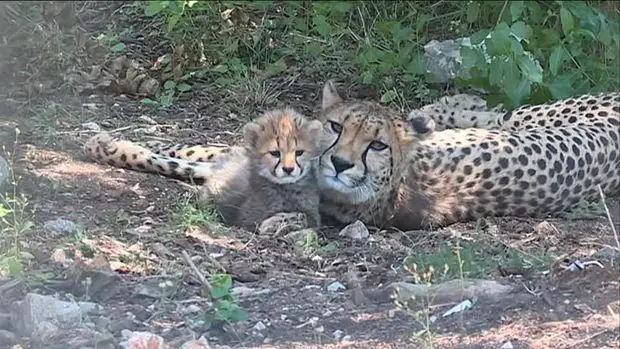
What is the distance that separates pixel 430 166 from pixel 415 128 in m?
0.15

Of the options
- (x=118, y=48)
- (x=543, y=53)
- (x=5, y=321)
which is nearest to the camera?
(x=5, y=321)

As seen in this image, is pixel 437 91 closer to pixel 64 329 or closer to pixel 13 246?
pixel 13 246

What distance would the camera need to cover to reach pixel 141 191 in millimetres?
4535

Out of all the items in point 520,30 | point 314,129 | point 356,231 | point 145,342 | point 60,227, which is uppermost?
point 520,30

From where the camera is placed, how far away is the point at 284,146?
13.6 feet

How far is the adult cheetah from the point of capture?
4336 mm

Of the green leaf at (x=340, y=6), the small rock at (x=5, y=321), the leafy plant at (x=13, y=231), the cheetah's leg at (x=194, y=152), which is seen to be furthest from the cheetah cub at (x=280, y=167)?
the green leaf at (x=340, y=6)

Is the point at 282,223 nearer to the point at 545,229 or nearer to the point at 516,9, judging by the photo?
the point at 545,229

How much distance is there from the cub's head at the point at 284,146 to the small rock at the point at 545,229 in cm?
77

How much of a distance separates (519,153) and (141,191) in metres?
1.36

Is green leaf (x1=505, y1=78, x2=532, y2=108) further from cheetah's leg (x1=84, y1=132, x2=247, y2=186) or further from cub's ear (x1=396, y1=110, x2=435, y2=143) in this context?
cheetah's leg (x1=84, y1=132, x2=247, y2=186)

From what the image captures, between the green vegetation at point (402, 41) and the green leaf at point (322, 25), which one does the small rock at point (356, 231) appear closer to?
the green vegetation at point (402, 41)

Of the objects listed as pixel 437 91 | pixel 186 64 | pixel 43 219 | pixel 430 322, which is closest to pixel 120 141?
pixel 43 219

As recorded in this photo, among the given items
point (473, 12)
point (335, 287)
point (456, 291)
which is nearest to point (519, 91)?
point (473, 12)
